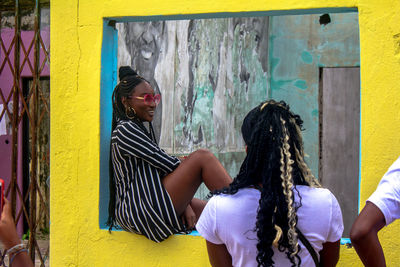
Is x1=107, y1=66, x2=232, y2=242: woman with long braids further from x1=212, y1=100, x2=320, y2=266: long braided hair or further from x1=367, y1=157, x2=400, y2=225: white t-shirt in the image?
x1=367, y1=157, x2=400, y2=225: white t-shirt

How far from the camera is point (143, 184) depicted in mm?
3699

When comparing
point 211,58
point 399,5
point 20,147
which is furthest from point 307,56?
point 399,5

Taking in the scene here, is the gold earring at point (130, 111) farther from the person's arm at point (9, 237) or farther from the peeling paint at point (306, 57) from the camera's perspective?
the peeling paint at point (306, 57)

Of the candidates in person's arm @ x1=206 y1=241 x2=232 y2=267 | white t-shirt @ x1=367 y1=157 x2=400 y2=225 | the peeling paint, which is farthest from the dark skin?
the peeling paint

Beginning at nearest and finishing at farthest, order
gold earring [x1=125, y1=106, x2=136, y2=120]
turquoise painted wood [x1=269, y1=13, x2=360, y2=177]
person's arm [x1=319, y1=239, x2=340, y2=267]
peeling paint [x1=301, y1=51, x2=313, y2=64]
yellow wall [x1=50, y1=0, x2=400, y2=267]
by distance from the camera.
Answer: person's arm [x1=319, y1=239, x2=340, y2=267] → yellow wall [x1=50, y1=0, x2=400, y2=267] → gold earring [x1=125, y1=106, x2=136, y2=120] → turquoise painted wood [x1=269, y1=13, x2=360, y2=177] → peeling paint [x1=301, y1=51, x2=313, y2=64]

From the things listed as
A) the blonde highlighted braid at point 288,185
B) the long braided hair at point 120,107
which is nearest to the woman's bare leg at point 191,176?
the long braided hair at point 120,107

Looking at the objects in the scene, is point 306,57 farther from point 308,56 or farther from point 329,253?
point 329,253

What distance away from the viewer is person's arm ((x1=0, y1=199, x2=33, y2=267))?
5.71ft

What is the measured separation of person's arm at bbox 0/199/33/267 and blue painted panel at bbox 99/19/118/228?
2197 millimetres

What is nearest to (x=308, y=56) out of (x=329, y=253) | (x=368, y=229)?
(x=329, y=253)

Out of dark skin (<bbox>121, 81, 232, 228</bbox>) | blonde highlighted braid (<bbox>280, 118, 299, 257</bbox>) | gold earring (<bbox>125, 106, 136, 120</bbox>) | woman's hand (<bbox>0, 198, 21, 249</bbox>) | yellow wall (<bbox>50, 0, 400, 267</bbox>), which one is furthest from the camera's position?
gold earring (<bbox>125, 106, 136, 120</bbox>)

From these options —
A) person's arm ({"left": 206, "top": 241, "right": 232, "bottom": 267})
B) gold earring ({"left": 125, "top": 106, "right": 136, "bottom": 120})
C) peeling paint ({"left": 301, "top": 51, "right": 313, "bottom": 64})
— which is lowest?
person's arm ({"left": 206, "top": 241, "right": 232, "bottom": 267})

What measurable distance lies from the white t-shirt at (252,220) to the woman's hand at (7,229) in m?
0.79

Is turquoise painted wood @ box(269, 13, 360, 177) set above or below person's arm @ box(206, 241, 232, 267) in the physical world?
above
